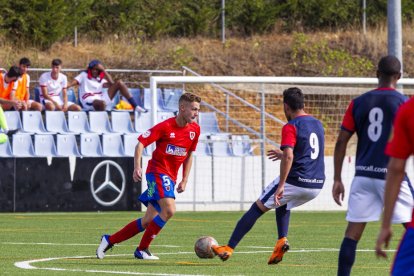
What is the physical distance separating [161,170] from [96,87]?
14.0 metres

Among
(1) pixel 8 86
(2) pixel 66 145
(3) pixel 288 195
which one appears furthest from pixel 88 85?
(3) pixel 288 195

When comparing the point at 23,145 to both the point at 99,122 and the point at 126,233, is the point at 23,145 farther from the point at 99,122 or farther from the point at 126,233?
the point at 126,233

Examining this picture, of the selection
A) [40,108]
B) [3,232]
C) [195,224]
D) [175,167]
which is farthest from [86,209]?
[175,167]

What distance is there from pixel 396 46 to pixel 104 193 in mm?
6783

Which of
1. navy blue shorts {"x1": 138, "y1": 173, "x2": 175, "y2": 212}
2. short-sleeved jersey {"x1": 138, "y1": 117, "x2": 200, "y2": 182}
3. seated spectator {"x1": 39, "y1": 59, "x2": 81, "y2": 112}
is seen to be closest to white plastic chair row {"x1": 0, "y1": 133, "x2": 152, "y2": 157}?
seated spectator {"x1": 39, "y1": 59, "x2": 81, "y2": 112}

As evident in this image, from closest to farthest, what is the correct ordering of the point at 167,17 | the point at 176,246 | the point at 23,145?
the point at 176,246 < the point at 23,145 < the point at 167,17

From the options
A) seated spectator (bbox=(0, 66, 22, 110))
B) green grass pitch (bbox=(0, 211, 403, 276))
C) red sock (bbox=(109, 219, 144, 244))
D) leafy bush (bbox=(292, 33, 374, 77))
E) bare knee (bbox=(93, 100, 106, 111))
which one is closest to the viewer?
green grass pitch (bbox=(0, 211, 403, 276))

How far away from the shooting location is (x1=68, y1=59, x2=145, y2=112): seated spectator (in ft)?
85.5

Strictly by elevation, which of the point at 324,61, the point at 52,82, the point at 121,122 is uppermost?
the point at 324,61

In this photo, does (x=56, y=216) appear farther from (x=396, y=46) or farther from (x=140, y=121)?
(x=396, y=46)

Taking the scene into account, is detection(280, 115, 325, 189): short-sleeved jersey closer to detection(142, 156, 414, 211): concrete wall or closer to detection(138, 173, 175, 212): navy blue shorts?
detection(138, 173, 175, 212): navy blue shorts

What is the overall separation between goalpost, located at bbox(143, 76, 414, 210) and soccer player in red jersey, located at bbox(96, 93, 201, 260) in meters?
9.96

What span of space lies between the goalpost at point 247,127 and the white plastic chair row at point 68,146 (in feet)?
4.38

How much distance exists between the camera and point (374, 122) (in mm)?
8812
